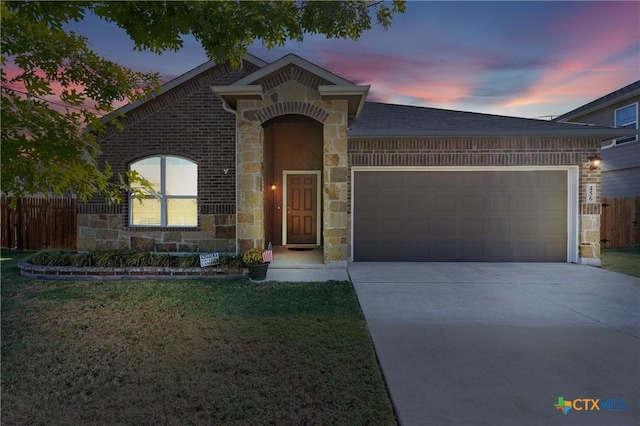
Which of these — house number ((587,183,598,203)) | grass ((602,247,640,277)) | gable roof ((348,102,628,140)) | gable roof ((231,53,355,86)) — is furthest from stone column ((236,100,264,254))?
grass ((602,247,640,277))

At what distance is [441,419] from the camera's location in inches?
95.5

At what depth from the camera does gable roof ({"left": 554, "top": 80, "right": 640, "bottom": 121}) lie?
42.3ft

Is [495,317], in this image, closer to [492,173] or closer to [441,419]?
[441,419]

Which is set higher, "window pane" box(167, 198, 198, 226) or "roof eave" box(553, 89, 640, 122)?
"roof eave" box(553, 89, 640, 122)

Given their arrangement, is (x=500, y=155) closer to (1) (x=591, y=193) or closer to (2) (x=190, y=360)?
(1) (x=591, y=193)

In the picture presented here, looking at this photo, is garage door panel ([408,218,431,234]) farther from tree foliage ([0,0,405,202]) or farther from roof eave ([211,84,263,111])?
tree foliage ([0,0,405,202])

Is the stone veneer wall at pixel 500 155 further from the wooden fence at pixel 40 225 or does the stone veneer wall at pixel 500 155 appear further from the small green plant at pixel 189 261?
the wooden fence at pixel 40 225

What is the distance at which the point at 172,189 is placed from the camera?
906 cm

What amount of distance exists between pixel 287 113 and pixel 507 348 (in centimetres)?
603

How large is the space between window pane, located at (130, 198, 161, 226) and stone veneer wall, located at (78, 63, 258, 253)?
20 cm

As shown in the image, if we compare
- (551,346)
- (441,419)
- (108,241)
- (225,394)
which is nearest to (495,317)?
(551,346)

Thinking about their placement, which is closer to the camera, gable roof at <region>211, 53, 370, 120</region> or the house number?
gable roof at <region>211, 53, 370, 120</region>

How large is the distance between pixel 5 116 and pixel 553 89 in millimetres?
15297
